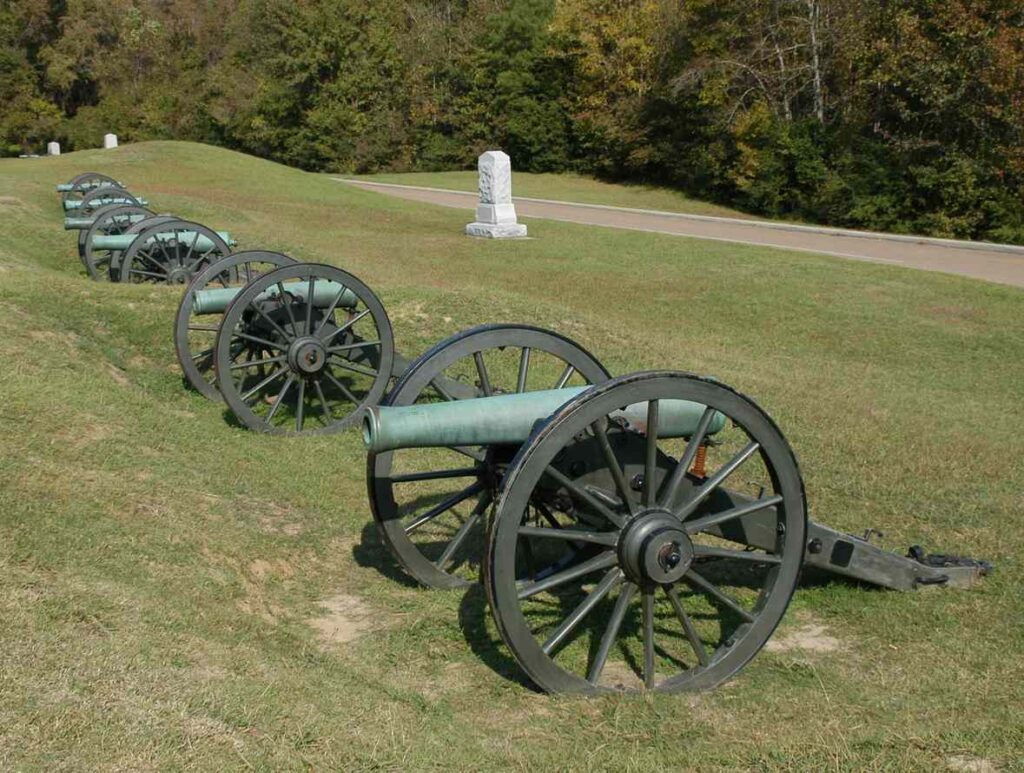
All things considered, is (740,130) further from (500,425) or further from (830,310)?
(500,425)

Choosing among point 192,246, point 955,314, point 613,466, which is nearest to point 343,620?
point 613,466

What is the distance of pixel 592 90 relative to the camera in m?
44.8

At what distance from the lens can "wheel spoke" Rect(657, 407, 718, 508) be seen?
4.04m

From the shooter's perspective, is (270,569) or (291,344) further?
(291,344)

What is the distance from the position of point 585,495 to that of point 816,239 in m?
21.6

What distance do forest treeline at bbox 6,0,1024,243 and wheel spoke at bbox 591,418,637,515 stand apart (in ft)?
74.8

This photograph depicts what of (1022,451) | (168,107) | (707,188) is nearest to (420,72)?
(168,107)

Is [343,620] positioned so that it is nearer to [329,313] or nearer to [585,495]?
[585,495]

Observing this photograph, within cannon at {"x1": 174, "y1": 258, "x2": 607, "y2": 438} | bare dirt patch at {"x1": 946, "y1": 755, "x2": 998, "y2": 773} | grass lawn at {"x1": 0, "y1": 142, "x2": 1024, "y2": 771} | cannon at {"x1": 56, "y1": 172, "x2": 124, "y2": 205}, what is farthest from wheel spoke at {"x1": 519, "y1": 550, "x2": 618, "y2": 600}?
cannon at {"x1": 56, "y1": 172, "x2": 124, "y2": 205}

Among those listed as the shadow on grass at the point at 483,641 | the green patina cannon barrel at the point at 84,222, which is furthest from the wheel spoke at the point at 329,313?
the green patina cannon barrel at the point at 84,222

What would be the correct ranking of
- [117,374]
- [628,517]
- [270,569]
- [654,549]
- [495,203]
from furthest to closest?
[495,203] < [117,374] < [270,569] < [628,517] < [654,549]

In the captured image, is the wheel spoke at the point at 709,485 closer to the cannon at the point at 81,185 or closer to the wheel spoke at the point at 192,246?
the wheel spoke at the point at 192,246

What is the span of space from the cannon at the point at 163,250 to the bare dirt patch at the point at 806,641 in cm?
891

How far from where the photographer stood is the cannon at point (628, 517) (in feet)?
12.6
